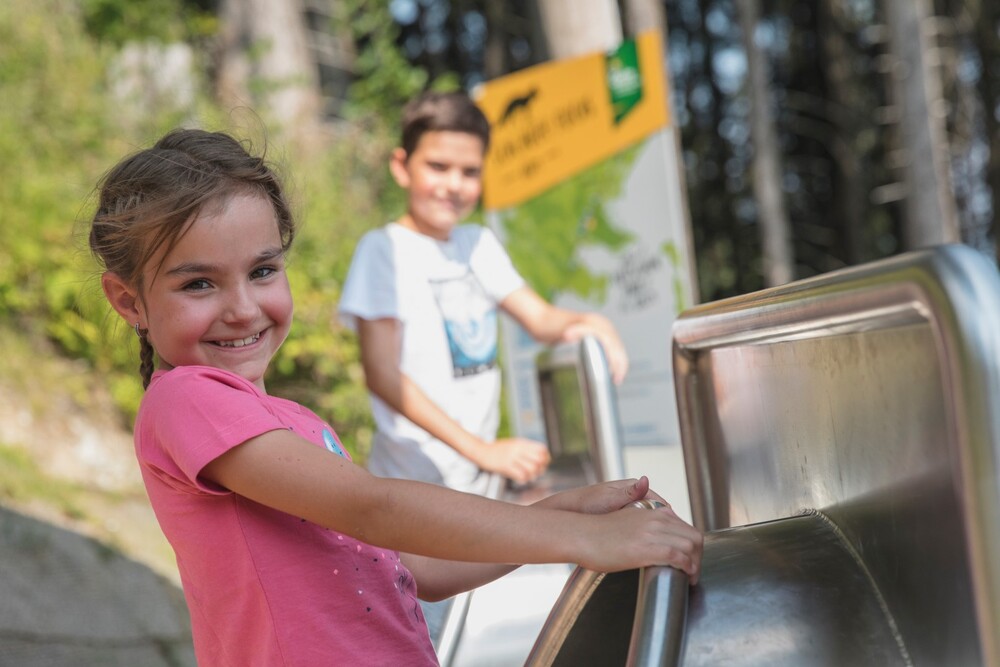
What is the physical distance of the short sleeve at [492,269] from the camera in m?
3.00

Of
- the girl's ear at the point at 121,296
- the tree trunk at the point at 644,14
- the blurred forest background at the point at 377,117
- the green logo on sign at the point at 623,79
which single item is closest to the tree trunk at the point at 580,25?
the blurred forest background at the point at 377,117

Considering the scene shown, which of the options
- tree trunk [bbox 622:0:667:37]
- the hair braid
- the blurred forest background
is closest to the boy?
the blurred forest background

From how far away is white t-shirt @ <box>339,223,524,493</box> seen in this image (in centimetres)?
276

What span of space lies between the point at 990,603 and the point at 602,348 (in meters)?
1.78

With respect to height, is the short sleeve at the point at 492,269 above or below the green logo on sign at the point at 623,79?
below

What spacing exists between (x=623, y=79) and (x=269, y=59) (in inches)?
177

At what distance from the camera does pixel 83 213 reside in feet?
5.43

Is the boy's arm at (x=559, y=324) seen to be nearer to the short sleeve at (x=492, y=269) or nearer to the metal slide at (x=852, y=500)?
the short sleeve at (x=492, y=269)

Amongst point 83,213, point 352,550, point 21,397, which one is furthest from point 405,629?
point 21,397

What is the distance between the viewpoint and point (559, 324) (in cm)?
295

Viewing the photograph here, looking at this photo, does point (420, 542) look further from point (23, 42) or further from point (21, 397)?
point (23, 42)

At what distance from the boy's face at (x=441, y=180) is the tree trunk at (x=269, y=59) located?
5337 millimetres

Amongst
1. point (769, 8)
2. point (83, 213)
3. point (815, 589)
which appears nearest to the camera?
point (815, 589)

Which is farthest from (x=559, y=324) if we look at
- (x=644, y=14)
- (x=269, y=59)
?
(x=269, y=59)
